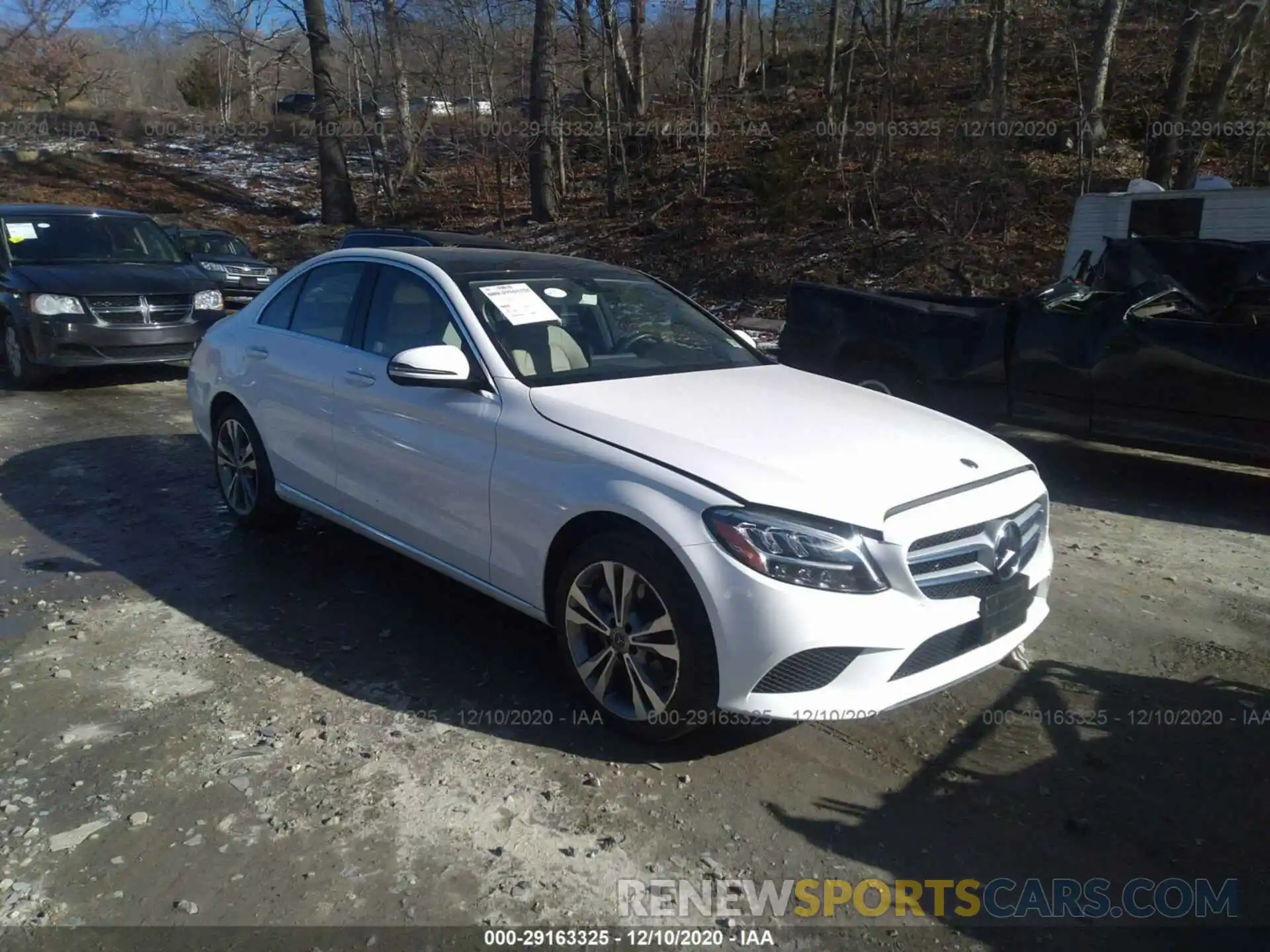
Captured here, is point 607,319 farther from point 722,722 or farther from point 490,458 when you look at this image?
point 722,722

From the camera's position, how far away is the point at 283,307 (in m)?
5.62

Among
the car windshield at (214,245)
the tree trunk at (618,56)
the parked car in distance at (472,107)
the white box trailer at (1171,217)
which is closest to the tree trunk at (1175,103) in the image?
the white box trailer at (1171,217)

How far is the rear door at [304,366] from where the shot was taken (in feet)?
16.4

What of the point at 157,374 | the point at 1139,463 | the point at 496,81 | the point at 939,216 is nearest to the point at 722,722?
the point at 1139,463

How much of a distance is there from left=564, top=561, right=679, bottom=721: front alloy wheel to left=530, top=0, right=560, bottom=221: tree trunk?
772 inches

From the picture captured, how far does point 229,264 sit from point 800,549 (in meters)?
15.9

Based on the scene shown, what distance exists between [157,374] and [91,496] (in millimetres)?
5330

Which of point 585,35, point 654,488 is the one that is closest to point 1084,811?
point 654,488

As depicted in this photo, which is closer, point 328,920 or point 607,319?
point 328,920

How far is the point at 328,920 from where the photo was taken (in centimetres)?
280

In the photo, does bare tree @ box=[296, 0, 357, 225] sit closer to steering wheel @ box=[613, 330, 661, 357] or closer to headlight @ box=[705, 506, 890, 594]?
steering wheel @ box=[613, 330, 661, 357]

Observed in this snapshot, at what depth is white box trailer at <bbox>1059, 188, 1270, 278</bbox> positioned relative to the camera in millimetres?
9414

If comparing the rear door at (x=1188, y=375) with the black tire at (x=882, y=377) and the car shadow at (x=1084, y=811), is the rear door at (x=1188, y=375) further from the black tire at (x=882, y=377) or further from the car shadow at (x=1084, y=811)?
the car shadow at (x=1084, y=811)

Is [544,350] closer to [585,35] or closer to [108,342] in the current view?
[108,342]
